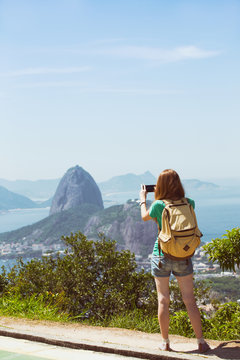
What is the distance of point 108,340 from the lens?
13.8 ft

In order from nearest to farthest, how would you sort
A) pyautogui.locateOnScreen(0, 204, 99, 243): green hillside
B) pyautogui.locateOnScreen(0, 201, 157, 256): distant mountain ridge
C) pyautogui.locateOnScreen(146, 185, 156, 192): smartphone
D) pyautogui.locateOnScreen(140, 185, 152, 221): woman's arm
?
pyautogui.locateOnScreen(140, 185, 152, 221): woman's arm → pyautogui.locateOnScreen(146, 185, 156, 192): smartphone → pyautogui.locateOnScreen(0, 201, 157, 256): distant mountain ridge → pyautogui.locateOnScreen(0, 204, 99, 243): green hillside

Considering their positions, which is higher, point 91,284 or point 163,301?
point 163,301

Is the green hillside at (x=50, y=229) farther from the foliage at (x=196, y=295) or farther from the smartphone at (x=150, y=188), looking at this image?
the smartphone at (x=150, y=188)

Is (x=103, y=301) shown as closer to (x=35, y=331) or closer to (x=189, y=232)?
(x=35, y=331)

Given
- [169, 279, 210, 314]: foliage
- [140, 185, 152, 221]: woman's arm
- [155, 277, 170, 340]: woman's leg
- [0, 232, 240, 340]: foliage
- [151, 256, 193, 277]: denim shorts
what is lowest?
[169, 279, 210, 314]: foliage

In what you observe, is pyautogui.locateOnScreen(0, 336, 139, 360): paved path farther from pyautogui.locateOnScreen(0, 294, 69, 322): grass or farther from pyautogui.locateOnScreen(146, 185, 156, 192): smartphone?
pyautogui.locateOnScreen(146, 185, 156, 192): smartphone

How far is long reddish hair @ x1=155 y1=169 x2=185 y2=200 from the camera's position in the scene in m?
3.85

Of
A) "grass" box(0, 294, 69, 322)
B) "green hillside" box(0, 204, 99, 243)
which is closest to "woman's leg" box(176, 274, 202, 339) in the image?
"grass" box(0, 294, 69, 322)

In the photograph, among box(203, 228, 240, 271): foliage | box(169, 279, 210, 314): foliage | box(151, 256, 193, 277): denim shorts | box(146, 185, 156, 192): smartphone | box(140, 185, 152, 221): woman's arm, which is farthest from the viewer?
box(169, 279, 210, 314): foliage

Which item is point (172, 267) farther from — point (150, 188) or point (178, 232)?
point (150, 188)

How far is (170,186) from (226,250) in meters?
1.12

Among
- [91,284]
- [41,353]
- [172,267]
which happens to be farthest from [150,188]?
[91,284]

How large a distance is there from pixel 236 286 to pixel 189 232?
37.3 m

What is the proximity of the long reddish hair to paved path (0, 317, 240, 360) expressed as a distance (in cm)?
120
